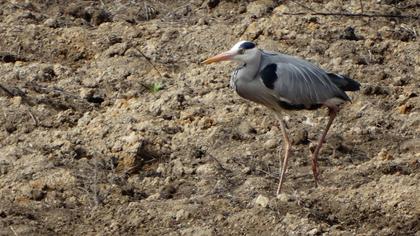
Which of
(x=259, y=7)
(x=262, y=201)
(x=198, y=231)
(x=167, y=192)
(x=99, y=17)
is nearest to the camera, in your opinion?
(x=198, y=231)

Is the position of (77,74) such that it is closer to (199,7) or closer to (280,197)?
(199,7)

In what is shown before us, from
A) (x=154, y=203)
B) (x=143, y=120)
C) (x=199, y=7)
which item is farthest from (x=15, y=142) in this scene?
(x=199, y=7)

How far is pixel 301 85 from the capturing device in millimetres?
7785

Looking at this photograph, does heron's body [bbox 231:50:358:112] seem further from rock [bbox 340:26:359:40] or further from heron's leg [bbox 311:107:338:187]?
rock [bbox 340:26:359:40]

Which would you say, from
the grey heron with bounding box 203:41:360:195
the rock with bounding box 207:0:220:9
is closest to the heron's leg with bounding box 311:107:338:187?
the grey heron with bounding box 203:41:360:195

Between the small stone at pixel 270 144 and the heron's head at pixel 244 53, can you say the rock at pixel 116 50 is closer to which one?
the small stone at pixel 270 144

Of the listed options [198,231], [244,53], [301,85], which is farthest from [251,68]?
[198,231]

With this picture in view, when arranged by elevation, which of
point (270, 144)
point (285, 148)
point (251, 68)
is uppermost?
point (251, 68)

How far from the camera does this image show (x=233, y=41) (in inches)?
390

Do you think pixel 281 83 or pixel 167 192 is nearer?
pixel 167 192

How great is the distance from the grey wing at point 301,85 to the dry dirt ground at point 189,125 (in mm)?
492

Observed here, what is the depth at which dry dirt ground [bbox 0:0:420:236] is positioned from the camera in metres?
6.98

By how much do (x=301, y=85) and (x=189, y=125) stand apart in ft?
3.52

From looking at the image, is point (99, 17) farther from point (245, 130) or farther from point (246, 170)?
point (246, 170)
